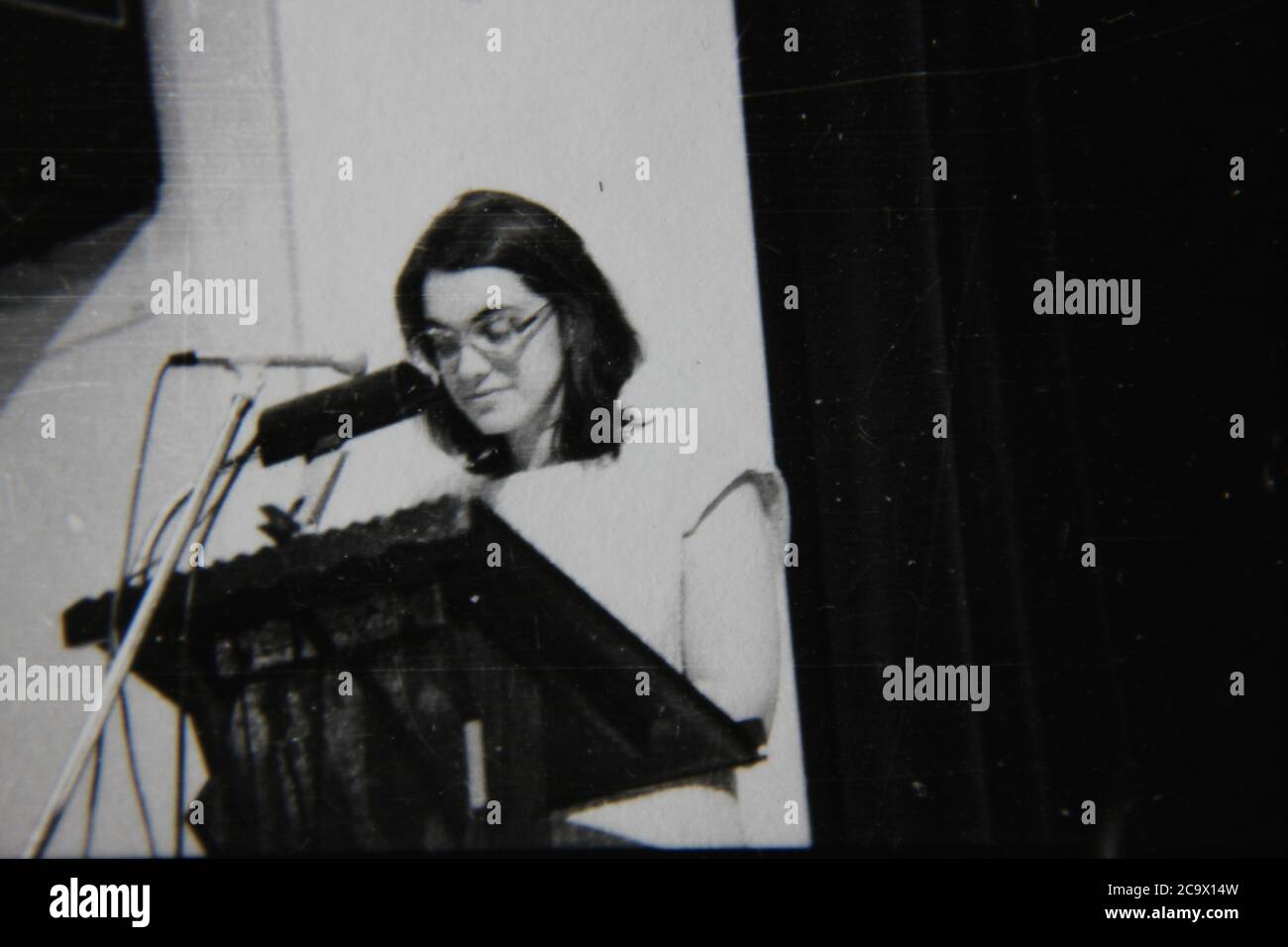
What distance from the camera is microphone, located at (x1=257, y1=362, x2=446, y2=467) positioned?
34.4 inches

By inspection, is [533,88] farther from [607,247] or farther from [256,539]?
[256,539]

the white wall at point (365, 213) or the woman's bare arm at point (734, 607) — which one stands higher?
the white wall at point (365, 213)

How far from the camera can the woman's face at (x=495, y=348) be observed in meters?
0.88

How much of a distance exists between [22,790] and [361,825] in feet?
1.08

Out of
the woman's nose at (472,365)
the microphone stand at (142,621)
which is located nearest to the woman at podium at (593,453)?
the woman's nose at (472,365)

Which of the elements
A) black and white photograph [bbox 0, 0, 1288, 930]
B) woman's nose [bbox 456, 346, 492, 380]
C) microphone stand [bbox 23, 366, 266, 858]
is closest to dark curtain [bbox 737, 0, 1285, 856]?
black and white photograph [bbox 0, 0, 1288, 930]

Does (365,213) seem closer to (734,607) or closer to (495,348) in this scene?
(495,348)

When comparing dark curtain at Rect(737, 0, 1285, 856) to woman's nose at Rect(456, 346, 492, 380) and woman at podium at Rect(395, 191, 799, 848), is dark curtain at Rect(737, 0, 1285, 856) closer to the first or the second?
woman at podium at Rect(395, 191, 799, 848)

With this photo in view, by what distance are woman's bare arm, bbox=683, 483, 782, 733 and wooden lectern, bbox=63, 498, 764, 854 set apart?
22 mm

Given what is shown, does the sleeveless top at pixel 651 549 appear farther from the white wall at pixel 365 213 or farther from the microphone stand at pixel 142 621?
the microphone stand at pixel 142 621


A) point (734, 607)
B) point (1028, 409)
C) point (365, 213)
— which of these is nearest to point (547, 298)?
point (365, 213)

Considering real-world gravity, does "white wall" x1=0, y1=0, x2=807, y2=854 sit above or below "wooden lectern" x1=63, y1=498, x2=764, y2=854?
above

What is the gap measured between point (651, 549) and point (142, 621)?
1.63 ft
